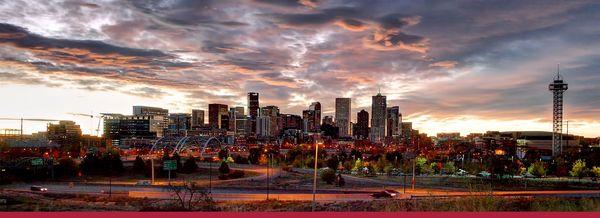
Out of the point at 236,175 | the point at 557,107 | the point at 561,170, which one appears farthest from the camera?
the point at 557,107

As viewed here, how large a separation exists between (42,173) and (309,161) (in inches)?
2087

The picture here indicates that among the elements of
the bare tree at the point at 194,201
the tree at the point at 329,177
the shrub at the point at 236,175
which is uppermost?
the bare tree at the point at 194,201

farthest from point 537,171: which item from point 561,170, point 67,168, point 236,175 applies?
point 67,168

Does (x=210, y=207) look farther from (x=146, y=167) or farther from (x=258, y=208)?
(x=146, y=167)

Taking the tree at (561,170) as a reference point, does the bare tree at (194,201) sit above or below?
above

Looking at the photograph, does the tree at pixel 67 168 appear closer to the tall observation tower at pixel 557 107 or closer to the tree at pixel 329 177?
the tree at pixel 329 177

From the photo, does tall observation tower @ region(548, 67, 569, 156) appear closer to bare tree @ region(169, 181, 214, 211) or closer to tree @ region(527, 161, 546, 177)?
tree @ region(527, 161, 546, 177)

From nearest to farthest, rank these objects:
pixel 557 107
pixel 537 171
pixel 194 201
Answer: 1. pixel 194 201
2. pixel 537 171
3. pixel 557 107

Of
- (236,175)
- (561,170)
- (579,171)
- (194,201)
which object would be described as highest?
(194,201)

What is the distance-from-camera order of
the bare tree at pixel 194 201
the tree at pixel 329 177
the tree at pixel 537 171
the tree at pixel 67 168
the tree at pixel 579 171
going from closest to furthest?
the bare tree at pixel 194 201 → the tree at pixel 329 177 → the tree at pixel 67 168 → the tree at pixel 579 171 → the tree at pixel 537 171

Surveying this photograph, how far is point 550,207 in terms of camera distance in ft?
115

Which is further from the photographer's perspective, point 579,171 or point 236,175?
point 236,175

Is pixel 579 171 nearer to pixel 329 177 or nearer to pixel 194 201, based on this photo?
pixel 329 177

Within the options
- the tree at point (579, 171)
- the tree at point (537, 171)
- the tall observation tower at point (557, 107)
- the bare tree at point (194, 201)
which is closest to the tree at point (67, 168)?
the bare tree at point (194, 201)
